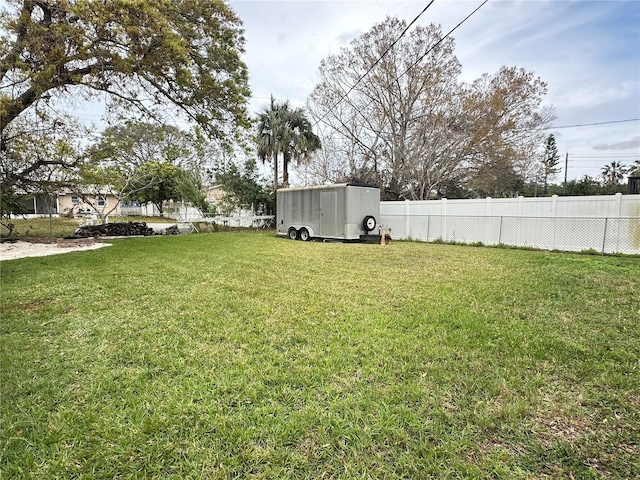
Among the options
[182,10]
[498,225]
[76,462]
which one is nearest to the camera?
[76,462]

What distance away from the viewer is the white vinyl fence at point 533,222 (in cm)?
862

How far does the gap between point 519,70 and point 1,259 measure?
2321 cm

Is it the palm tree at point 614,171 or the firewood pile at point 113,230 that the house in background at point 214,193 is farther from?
the palm tree at point 614,171

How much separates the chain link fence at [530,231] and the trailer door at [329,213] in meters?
3.24

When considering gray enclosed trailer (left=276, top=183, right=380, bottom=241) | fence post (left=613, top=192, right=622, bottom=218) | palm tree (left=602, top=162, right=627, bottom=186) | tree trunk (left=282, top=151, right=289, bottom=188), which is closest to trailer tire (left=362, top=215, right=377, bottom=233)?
gray enclosed trailer (left=276, top=183, right=380, bottom=241)

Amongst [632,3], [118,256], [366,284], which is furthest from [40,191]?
[632,3]

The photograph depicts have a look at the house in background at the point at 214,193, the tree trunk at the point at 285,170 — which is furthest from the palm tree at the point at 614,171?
the house in background at the point at 214,193

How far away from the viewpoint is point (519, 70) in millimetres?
18016

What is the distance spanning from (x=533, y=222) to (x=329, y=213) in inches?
257

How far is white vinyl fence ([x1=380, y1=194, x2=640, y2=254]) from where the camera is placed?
862 centimetres

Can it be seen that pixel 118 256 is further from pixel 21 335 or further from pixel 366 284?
pixel 366 284

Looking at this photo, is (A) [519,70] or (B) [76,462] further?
(A) [519,70]

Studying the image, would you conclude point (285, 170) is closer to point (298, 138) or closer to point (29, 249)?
point (298, 138)

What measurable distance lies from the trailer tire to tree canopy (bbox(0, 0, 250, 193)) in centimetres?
513
